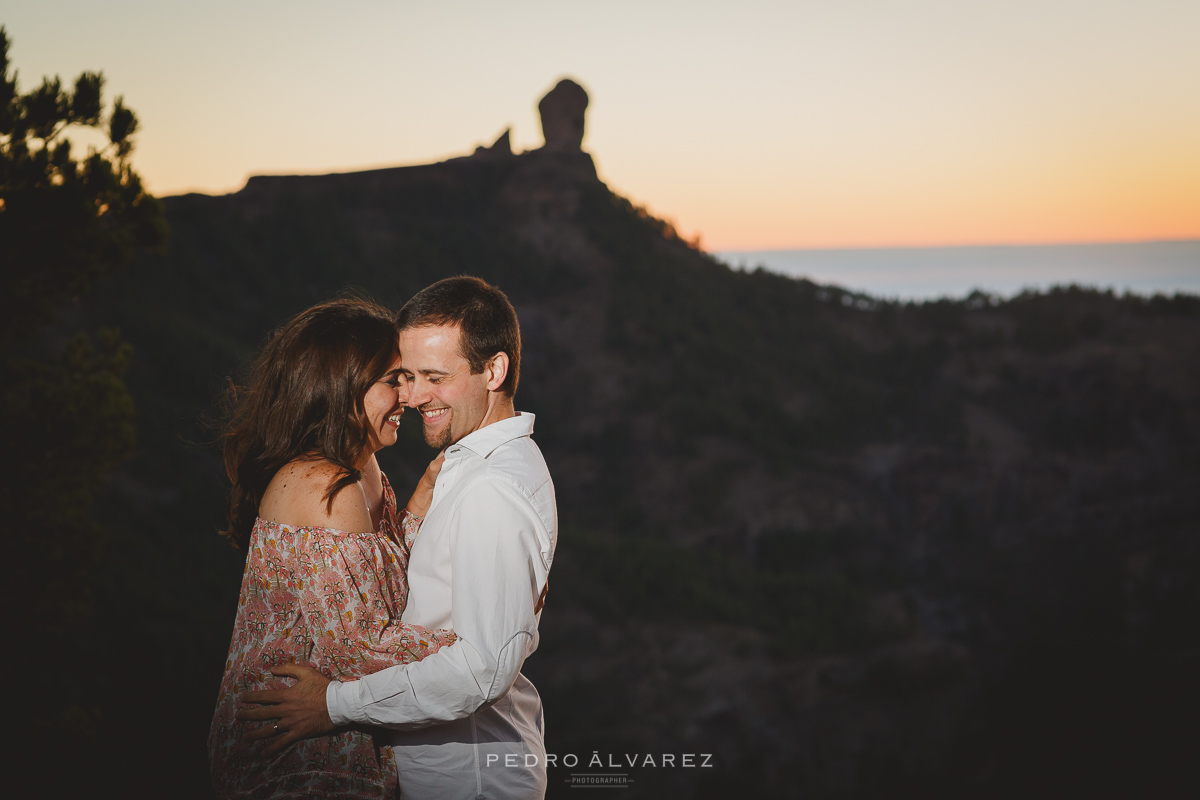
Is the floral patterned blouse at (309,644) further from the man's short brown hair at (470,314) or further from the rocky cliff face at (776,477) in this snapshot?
the rocky cliff face at (776,477)

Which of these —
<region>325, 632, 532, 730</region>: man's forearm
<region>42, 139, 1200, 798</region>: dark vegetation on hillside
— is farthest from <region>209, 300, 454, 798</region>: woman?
<region>42, 139, 1200, 798</region>: dark vegetation on hillside

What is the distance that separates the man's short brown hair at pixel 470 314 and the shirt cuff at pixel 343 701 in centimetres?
83

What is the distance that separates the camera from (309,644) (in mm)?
2047

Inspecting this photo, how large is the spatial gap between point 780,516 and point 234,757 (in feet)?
84.5

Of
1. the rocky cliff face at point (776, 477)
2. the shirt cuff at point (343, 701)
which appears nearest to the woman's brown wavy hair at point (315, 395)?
the shirt cuff at point (343, 701)

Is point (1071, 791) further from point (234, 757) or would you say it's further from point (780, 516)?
point (234, 757)

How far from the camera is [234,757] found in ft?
6.66

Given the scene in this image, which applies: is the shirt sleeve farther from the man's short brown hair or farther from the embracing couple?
the man's short brown hair

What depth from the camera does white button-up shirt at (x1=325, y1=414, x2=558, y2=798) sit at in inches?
70.6

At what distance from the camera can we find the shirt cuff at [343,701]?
1.88 meters

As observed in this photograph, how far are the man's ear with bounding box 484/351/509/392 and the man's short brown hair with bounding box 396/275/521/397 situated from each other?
0.5 inches

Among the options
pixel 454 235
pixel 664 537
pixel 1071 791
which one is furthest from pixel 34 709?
pixel 454 235

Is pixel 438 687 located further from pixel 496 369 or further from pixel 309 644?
pixel 496 369

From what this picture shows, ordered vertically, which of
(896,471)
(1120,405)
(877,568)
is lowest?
(877,568)
